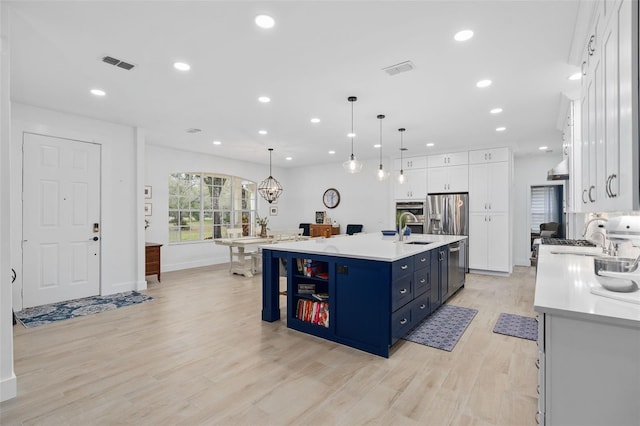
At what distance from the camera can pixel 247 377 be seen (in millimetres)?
2385

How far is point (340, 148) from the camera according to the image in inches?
268

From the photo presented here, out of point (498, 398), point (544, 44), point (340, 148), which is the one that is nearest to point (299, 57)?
point (544, 44)

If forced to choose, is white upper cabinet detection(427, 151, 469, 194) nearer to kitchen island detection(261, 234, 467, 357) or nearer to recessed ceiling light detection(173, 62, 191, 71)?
kitchen island detection(261, 234, 467, 357)

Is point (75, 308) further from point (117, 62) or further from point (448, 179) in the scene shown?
point (448, 179)

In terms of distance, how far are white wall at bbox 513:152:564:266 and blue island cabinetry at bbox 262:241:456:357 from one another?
15.7 feet

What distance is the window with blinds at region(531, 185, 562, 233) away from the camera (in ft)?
24.0

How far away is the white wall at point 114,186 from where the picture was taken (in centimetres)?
423

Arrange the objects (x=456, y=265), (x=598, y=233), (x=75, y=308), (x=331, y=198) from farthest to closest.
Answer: (x=331, y=198) < (x=456, y=265) < (x=75, y=308) < (x=598, y=233)

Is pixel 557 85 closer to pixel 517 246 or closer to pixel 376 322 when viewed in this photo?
pixel 376 322

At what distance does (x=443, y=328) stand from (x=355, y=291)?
47.8 inches

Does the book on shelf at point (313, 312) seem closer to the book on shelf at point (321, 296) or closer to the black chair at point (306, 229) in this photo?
the book on shelf at point (321, 296)

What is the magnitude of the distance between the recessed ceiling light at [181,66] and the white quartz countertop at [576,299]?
3216mm

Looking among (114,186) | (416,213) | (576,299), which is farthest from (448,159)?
(114,186)

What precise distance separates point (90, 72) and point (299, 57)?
210 centimetres
